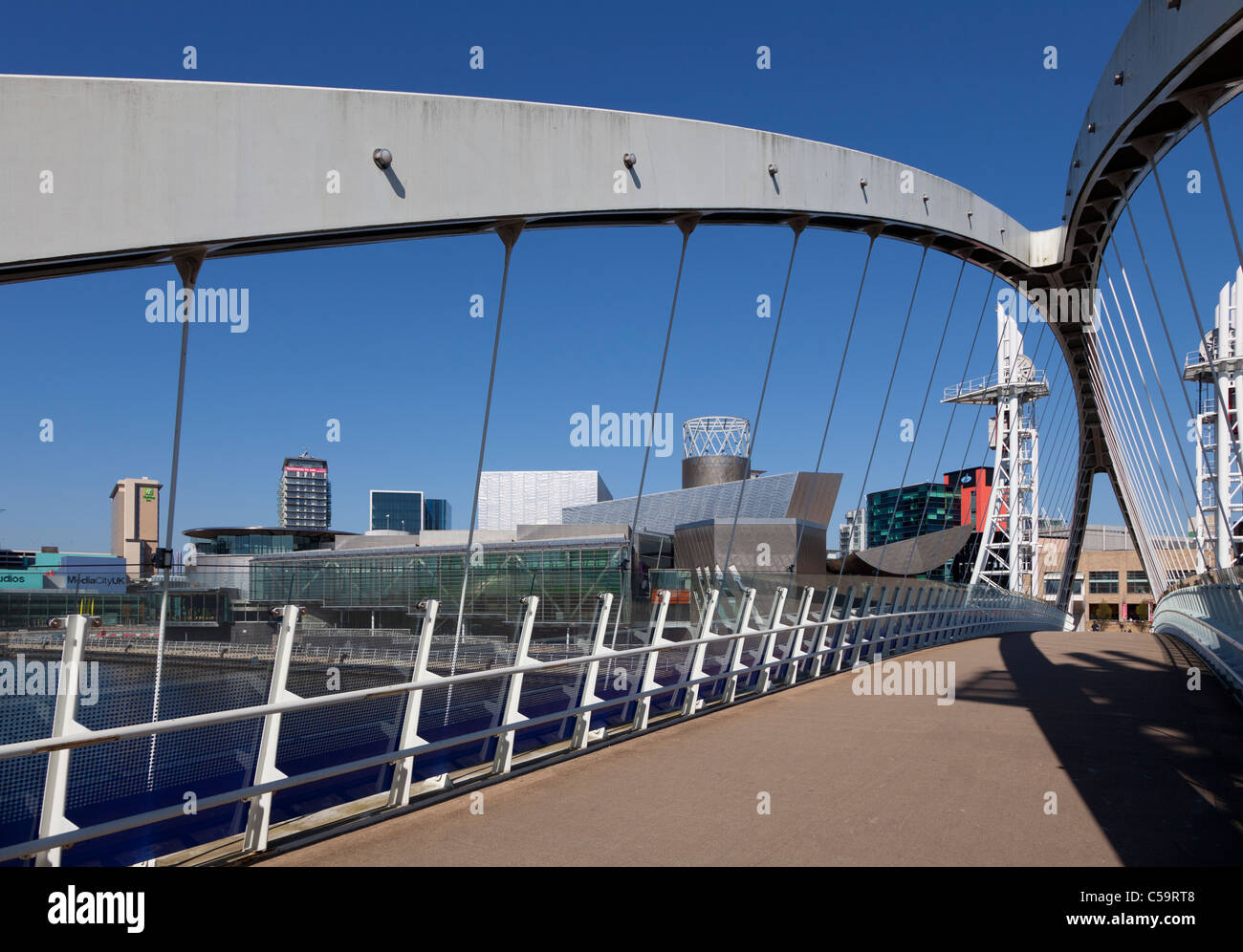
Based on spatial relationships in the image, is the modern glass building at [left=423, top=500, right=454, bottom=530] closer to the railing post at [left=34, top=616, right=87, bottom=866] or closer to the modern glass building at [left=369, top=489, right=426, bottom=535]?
the modern glass building at [left=369, top=489, right=426, bottom=535]

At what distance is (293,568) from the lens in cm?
837

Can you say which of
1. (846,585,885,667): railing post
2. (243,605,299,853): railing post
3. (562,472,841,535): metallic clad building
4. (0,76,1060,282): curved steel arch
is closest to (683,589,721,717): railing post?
(0,76,1060,282): curved steel arch

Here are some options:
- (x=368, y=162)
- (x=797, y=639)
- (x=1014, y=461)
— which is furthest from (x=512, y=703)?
(x=1014, y=461)

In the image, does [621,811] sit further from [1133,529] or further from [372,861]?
[1133,529]

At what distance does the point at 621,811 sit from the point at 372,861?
154 cm

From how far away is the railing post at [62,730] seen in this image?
3490mm

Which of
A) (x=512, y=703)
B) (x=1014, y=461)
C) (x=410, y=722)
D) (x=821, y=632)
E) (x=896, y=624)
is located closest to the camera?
(x=410, y=722)

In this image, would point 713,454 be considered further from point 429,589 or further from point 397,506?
point 397,506

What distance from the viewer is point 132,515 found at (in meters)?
9.22

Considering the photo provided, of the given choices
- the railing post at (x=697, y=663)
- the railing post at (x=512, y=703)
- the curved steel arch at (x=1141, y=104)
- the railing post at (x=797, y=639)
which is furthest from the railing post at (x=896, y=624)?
the railing post at (x=512, y=703)

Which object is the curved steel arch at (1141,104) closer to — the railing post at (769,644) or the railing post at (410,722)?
the railing post at (769,644)

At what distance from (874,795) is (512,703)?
2.41 metres

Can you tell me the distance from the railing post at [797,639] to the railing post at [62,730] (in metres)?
9.01
